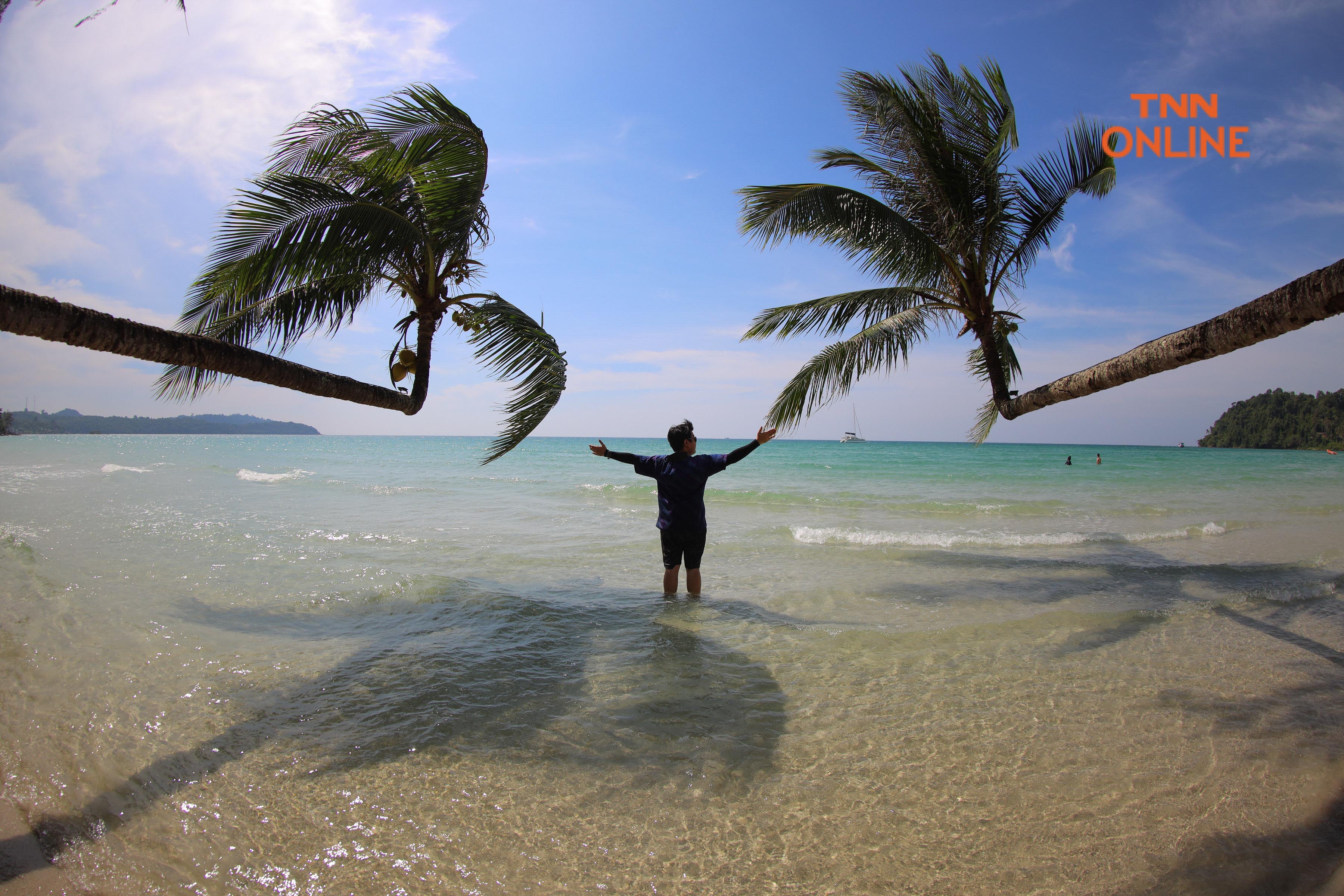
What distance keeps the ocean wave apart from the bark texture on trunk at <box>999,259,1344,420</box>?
5.11 m

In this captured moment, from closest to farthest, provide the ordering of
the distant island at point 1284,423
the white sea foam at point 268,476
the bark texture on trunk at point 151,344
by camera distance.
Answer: the bark texture on trunk at point 151,344 → the white sea foam at point 268,476 → the distant island at point 1284,423

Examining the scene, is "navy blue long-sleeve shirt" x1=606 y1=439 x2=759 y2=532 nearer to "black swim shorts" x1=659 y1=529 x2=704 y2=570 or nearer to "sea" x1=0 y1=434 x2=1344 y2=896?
"black swim shorts" x1=659 y1=529 x2=704 y2=570

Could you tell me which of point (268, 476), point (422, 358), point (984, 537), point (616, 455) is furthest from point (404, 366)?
point (268, 476)

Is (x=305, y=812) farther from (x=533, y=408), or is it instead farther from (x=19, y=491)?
(x=19, y=491)

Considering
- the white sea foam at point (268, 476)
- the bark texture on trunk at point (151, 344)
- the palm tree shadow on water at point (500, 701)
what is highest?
the bark texture on trunk at point (151, 344)

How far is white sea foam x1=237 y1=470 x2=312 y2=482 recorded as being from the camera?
21703 mm

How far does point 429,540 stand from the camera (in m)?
9.91

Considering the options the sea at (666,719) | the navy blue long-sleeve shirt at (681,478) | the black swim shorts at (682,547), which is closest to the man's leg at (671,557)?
the black swim shorts at (682,547)

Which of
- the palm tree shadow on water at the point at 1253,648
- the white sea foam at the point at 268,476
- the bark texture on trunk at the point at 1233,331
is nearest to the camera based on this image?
the palm tree shadow on water at the point at 1253,648

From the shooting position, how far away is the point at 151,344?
11.7 ft

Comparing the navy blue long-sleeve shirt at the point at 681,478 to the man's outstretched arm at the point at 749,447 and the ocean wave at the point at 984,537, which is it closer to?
the man's outstretched arm at the point at 749,447

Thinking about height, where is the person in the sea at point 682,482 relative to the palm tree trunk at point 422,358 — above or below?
below

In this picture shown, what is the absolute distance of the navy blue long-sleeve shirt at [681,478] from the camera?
5906mm

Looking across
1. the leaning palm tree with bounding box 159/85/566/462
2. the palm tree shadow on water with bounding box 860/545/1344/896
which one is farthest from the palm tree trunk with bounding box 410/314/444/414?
the palm tree shadow on water with bounding box 860/545/1344/896
